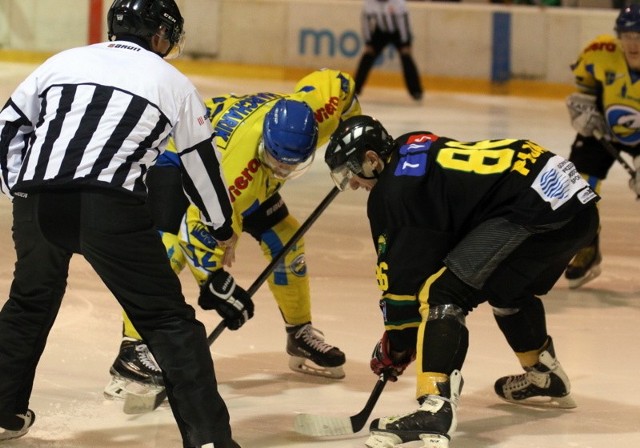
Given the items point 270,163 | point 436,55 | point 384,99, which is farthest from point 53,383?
point 436,55

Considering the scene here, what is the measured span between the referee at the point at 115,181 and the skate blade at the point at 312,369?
3.47 ft

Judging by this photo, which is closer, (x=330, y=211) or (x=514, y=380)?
(x=514, y=380)

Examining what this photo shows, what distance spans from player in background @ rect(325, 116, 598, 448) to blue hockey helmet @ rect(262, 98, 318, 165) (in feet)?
1.01

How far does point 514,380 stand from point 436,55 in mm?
8418

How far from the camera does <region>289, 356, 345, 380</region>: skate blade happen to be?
4395 millimetres

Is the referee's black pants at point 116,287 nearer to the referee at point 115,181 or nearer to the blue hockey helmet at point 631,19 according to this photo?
the referee at point 115,181

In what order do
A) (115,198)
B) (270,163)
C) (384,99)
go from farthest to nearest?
(384,99) → (270,163) → (115,198)

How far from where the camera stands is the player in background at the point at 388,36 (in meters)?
11.5

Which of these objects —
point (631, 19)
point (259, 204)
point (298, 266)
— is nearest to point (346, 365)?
point (298, 266)

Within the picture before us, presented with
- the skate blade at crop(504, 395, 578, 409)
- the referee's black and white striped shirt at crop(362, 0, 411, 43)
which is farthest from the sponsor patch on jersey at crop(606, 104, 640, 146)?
the referee's black and white striped shirt at crop(362, 0, 411, 43)

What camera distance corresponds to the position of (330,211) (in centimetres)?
698

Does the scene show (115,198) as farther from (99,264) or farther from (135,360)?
(135,360)

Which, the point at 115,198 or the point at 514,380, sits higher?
the point at 115,198

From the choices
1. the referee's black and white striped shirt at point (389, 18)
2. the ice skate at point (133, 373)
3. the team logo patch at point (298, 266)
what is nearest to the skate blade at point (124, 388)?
the ice skate at point (133, 373)
